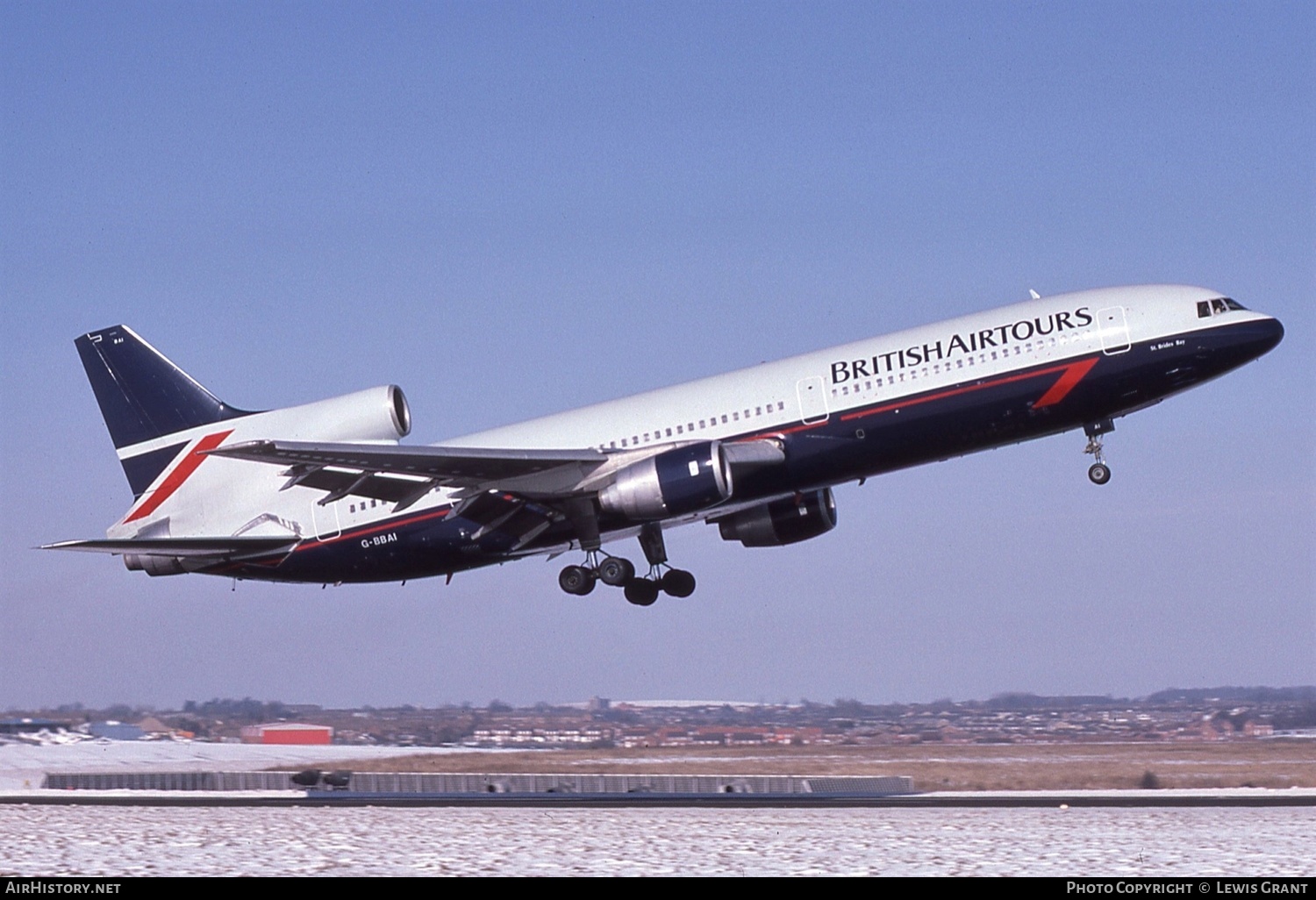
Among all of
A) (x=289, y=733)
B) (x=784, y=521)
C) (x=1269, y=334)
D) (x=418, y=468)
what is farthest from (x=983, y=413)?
(x=289, y=733)

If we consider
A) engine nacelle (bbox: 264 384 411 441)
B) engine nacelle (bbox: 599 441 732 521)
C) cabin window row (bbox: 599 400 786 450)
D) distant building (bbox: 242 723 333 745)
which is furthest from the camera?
distant building (bbox: 242 723 333 745)

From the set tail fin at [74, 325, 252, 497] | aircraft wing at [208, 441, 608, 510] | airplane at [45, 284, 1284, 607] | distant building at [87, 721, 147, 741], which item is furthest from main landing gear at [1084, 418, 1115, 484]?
distant building at [87, 721, 147, 741]

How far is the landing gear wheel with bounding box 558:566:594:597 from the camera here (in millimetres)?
39281

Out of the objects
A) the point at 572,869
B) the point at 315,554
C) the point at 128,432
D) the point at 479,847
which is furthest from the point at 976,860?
the point at 128,432

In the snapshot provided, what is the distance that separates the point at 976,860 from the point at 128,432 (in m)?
27.7

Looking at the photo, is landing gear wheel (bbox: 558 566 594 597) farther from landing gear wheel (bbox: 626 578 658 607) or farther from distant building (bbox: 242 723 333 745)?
distant building (bbox: 242 723 333 745)

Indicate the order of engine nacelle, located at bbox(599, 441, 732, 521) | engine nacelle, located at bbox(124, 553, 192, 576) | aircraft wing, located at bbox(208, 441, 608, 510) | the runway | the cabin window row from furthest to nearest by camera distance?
engine nacelle, located at bbox(124, 553, 192, 576) → the cabin window row → engine nacelle, located at bbox(599, 441, 732, 521) → aircraft wing, located at bbox(208, 441, 608, 510) → the runway

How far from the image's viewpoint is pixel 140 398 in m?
42.1

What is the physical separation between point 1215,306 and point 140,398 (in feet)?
87.9

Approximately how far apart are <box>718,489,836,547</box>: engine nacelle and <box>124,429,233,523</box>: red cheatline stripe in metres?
13.4

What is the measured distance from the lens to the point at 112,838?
26266mm

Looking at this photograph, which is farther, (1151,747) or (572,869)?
(1151,747)

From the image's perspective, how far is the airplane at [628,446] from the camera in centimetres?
3353

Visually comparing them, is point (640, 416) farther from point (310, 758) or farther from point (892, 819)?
point (310, 758)
